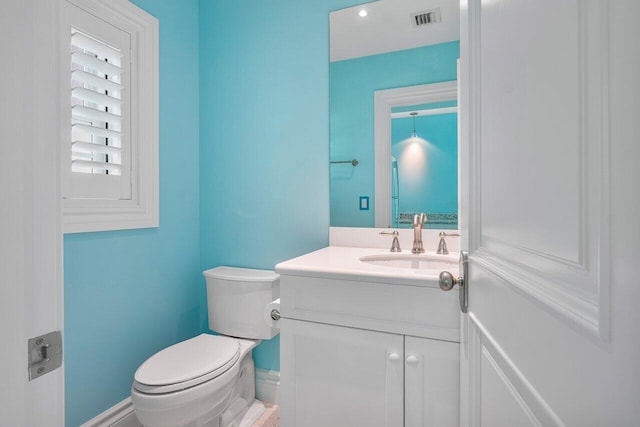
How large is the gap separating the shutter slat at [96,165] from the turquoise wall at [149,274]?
258mm

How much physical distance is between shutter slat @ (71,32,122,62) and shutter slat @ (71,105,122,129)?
26 cm

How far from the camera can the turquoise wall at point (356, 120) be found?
1.56 metres

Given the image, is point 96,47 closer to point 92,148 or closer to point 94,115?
point 94,115

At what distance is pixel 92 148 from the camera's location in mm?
1407

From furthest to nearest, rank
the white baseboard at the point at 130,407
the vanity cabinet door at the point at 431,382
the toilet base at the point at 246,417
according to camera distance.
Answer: the toilet base at the point at 246,417 < the white baseboard at the point at 130,407 < the vanity cabinet door at the point at 431,382

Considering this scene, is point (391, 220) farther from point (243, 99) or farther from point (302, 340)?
point (243, 99)

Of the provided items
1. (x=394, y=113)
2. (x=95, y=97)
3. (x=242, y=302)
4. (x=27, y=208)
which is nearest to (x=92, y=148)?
(x=95, y=97)

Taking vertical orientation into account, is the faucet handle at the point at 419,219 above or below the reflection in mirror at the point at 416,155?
below

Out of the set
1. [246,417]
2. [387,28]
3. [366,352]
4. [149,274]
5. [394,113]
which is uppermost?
[387,28]

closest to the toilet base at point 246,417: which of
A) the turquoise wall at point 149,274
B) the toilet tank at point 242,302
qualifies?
the toilet tank at point 242,302

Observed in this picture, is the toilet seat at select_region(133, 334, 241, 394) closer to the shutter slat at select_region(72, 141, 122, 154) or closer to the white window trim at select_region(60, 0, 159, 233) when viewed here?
the white window trim at select_region(60, 0, 159, 233)

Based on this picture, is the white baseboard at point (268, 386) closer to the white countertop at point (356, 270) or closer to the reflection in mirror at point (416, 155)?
the white countertop at point (356, 270)

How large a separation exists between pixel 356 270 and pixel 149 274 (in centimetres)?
114

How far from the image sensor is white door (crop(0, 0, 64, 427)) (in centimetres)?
41
